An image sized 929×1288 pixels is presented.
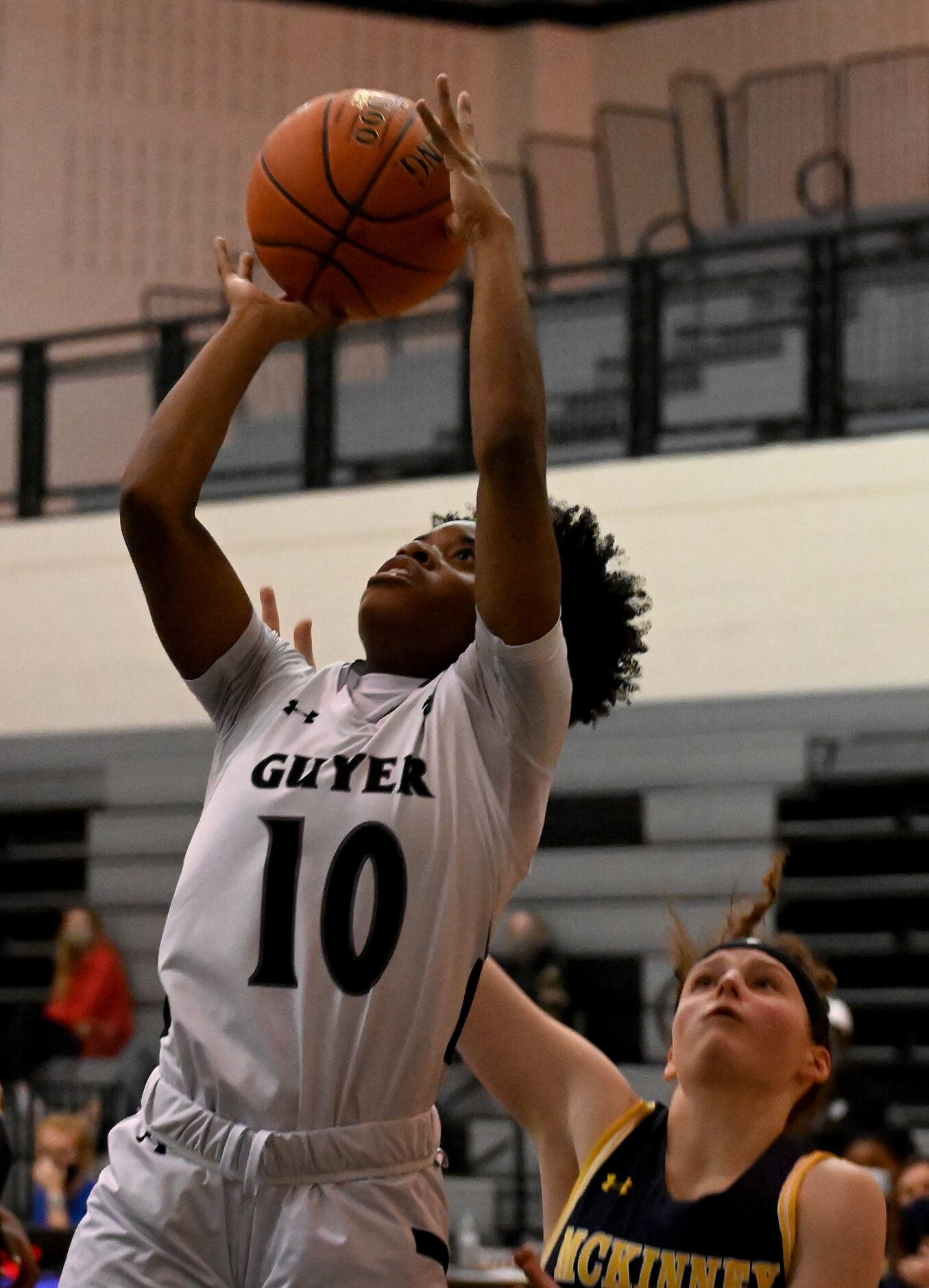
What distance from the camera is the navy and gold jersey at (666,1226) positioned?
2.30m

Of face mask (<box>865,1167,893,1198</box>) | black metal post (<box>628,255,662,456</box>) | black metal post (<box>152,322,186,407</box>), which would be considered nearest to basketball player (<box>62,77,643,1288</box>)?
face mask (<box>865,1167,893,1198</box>)

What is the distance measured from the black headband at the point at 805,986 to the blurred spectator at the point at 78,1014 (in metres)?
6.73

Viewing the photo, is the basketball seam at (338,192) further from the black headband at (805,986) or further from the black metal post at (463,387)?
the black metal post at (463,387)

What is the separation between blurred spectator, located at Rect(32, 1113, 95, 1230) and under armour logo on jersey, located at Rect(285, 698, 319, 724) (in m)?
4.85

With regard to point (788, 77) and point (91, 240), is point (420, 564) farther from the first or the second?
point (91, 240)

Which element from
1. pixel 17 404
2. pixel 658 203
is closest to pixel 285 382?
pixel 17 404

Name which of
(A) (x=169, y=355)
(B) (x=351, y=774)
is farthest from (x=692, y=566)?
(B) (x=351, y=774)

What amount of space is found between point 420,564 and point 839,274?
6115 mm

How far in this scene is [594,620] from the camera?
8.66ft

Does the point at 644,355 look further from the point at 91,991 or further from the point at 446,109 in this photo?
the point at 446,109

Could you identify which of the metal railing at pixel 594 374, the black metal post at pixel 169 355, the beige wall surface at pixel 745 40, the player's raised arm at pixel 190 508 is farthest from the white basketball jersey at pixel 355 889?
the beige wall surface at pixel 745 40

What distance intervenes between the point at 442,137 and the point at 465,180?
6 cm

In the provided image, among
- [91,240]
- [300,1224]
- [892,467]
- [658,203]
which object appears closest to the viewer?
[300,1224]

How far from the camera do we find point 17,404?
1000 cm
